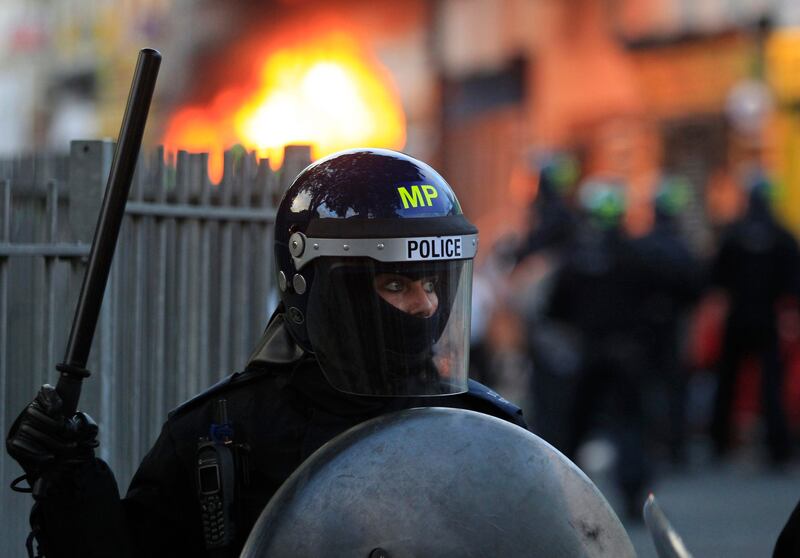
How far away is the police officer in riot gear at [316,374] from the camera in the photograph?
3.16 m

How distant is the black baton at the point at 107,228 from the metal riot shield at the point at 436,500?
45cm

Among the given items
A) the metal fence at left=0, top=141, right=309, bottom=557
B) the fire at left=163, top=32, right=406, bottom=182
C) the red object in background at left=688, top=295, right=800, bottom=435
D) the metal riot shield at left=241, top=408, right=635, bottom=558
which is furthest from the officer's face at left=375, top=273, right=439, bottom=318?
the fire at left=163, top=32, right=406, bottom=182

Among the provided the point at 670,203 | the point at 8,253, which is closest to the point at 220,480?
the point at 8,253

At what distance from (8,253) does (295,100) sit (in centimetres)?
1983

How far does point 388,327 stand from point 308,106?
786 inches

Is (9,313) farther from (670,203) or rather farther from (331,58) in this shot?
(331,58)

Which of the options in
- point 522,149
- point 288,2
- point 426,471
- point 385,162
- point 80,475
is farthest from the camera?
point 288,2

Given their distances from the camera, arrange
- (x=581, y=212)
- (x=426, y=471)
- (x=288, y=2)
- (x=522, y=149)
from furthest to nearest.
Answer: (x=288, y=2) → (x=522, y=149) → (x=581, y=212) → (x=426, y=471)

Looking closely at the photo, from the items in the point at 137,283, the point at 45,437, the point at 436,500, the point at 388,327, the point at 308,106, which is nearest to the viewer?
the point at 436,500

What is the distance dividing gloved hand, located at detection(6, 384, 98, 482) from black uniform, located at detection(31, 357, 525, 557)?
19cm

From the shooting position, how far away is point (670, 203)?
12453 mm

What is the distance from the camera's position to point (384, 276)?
3.21 metres

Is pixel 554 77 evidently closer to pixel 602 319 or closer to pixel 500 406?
pixel 602 319

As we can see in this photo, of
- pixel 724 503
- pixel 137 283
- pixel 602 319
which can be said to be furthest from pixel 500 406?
pixel 602 319
